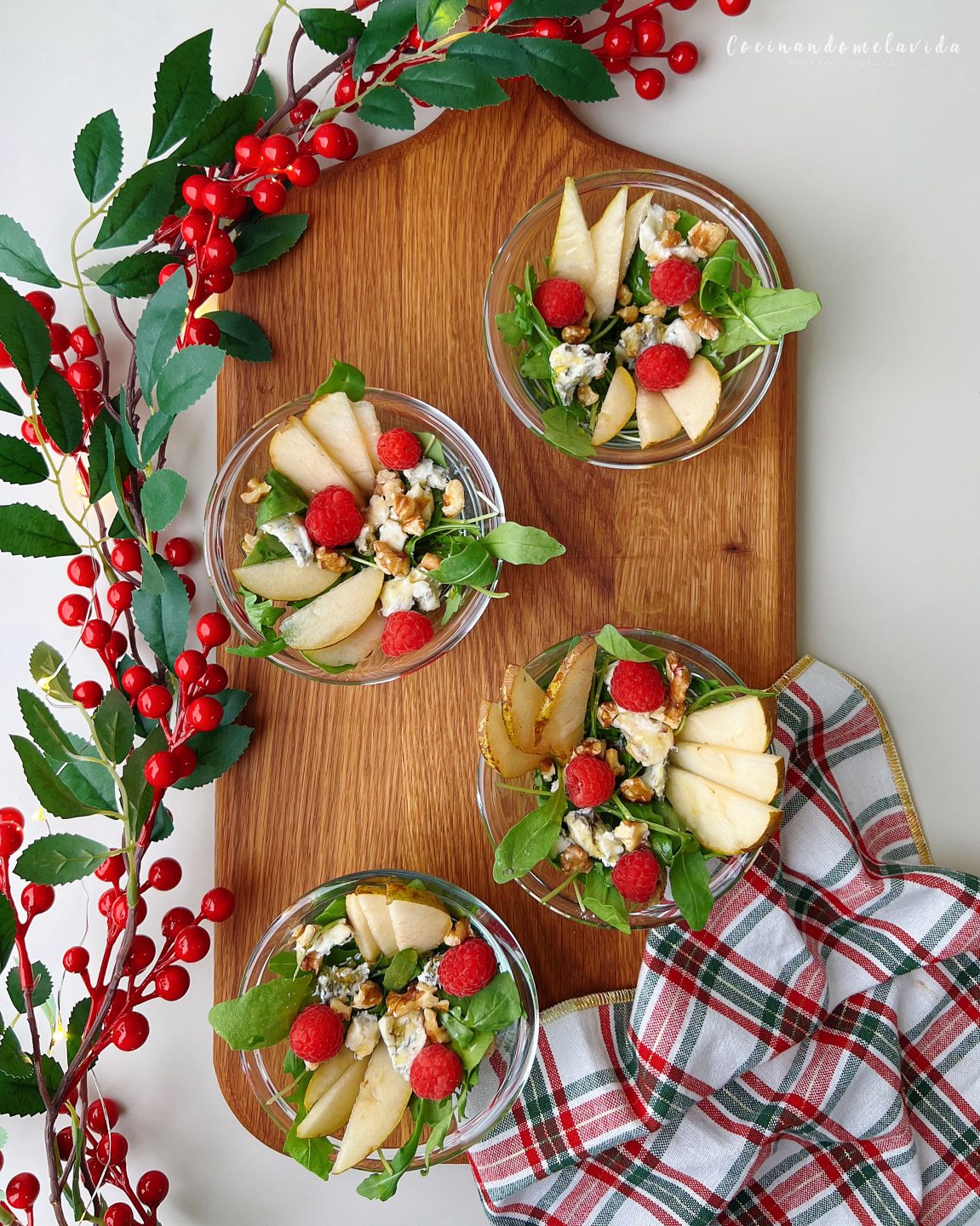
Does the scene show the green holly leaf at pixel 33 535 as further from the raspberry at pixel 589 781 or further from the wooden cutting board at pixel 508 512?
the raspberry at pixel 589 781

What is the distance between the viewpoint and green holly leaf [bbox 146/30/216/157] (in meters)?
1.20

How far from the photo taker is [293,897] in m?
1.32

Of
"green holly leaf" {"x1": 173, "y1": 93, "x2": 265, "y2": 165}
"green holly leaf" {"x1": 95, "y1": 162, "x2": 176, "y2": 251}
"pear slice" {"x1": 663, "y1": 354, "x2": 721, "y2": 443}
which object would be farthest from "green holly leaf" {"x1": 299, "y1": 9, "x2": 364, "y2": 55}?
"pear slice" {"x1": 663, "y1": 354, "x2": 721, "y2": 443}

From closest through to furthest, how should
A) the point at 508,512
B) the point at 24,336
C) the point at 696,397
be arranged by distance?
the point at 24,336 → the point at 696,397 → the point at 508,512

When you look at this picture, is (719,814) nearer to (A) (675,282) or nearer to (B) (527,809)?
(B) (527,809)

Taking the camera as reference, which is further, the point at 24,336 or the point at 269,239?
the point at 269,239

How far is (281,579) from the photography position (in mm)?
1190

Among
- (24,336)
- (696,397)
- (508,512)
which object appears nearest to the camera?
(24,336)

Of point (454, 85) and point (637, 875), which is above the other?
point (454, 85)

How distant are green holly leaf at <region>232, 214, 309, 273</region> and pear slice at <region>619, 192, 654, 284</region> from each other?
40 cm

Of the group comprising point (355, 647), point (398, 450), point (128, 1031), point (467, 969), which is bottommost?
point (128, 1031)

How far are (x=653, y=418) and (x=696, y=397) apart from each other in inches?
2.2

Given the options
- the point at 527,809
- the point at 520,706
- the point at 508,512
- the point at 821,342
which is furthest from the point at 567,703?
the point at 821,342

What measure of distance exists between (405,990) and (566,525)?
592mm
